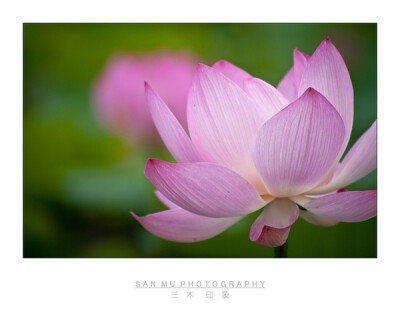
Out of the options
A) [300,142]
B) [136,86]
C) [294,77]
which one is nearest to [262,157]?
[300,142]

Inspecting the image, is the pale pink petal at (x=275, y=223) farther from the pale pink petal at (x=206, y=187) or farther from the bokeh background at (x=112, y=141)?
the bokeh background at (x=112, y=141)

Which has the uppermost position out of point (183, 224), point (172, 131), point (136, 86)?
point (136, 86)

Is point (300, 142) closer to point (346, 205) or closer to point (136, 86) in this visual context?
point (346, 205)

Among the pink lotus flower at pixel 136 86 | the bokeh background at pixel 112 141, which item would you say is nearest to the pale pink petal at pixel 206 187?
the bokeh background at pixel 112 141
